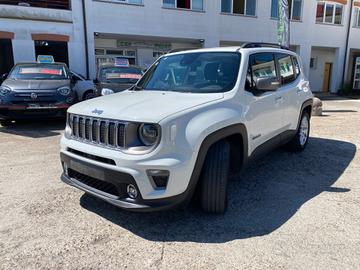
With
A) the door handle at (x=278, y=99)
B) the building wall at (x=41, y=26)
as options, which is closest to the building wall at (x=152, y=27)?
the building wall at (x=41, y=26)

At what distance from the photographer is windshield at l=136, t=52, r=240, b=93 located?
3725 millimetres

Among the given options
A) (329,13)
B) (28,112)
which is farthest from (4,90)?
(329,13)

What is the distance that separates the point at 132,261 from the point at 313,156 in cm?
414

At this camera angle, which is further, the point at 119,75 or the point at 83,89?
the point at 83,89

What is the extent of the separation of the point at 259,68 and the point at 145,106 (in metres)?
1.83

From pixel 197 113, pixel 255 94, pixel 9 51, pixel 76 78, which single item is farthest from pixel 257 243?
pixel 9 51

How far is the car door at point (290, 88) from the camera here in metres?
4.78

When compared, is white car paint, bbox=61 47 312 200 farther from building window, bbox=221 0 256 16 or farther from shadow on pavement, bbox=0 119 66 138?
building window, bbox=221 0 256 16

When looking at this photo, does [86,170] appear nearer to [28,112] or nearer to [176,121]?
[176,121]

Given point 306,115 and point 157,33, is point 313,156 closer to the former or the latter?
point 306,115

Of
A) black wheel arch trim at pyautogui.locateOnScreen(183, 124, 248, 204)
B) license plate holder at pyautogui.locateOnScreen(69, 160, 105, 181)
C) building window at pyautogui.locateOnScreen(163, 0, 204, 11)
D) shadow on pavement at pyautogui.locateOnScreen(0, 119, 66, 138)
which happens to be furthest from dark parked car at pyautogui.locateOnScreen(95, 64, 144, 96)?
building window at pyautogui.locateOnScreen(163, 0, 204, 11)

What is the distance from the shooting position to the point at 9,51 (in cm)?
1366

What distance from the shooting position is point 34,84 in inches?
326

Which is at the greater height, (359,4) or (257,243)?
(359,4)
